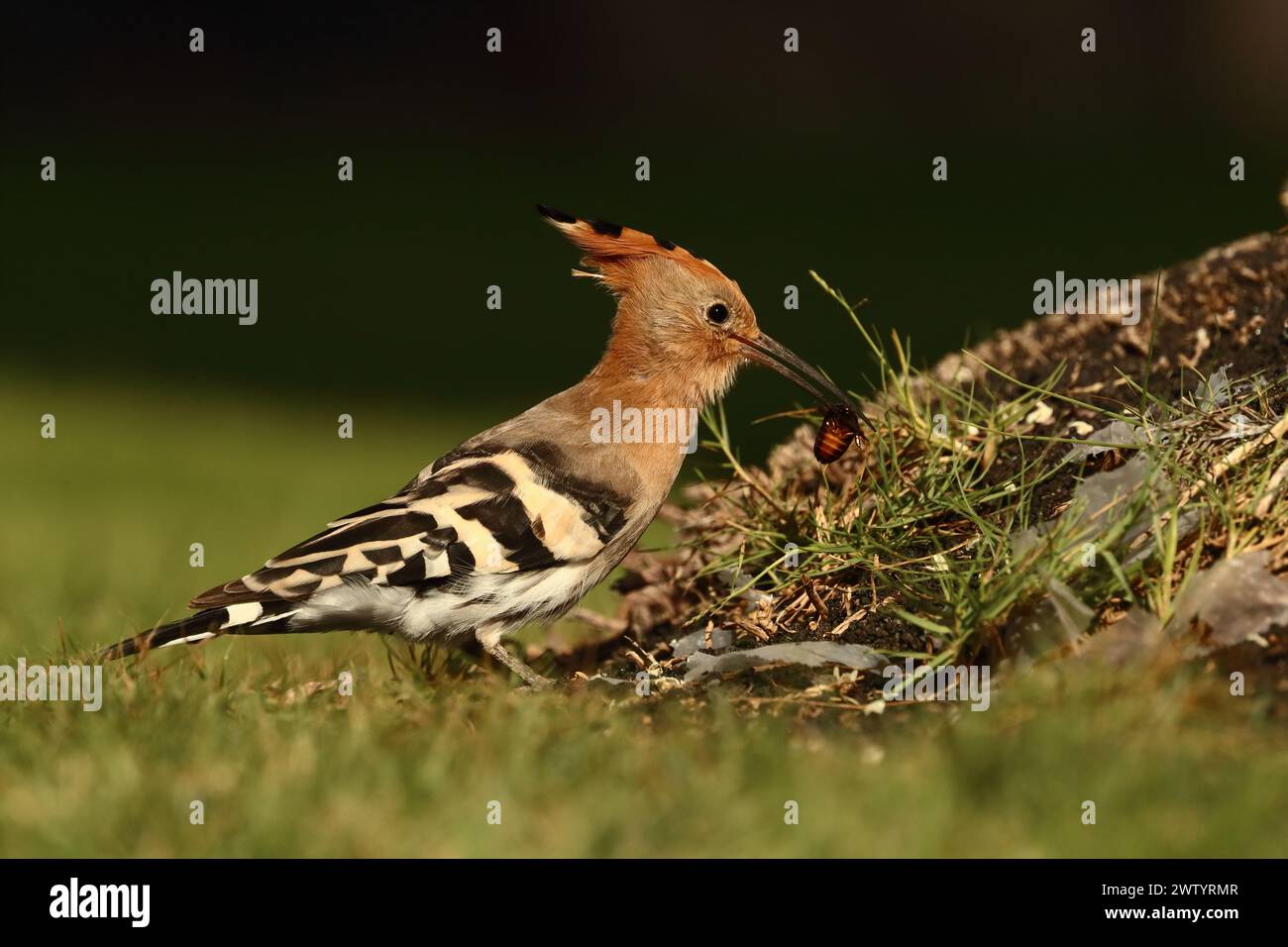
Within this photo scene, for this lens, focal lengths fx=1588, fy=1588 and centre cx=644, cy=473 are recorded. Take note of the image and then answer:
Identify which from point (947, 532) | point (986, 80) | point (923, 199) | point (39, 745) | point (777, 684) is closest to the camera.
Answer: point (39, 745)

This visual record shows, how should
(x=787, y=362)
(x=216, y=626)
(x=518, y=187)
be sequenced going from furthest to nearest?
(x=518, y=187) < (x=787, y=362) < (x=216, y=626)

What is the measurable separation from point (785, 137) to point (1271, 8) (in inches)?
206

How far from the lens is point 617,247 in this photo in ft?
14.8

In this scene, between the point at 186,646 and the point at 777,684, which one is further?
the point at 186,646

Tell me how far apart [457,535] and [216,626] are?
607 millimetres

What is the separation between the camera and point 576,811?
276cm

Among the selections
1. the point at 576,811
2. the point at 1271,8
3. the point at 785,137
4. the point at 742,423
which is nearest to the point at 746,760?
the point at 576,811

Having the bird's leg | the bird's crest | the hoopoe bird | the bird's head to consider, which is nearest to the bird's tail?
the hoopoe bird

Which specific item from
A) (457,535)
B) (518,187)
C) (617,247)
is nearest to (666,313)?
(617,247)

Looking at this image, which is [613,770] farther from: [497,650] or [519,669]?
[497,650]

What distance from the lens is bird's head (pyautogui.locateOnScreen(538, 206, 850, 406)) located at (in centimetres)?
446

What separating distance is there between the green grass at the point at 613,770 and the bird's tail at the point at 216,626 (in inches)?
3.0
